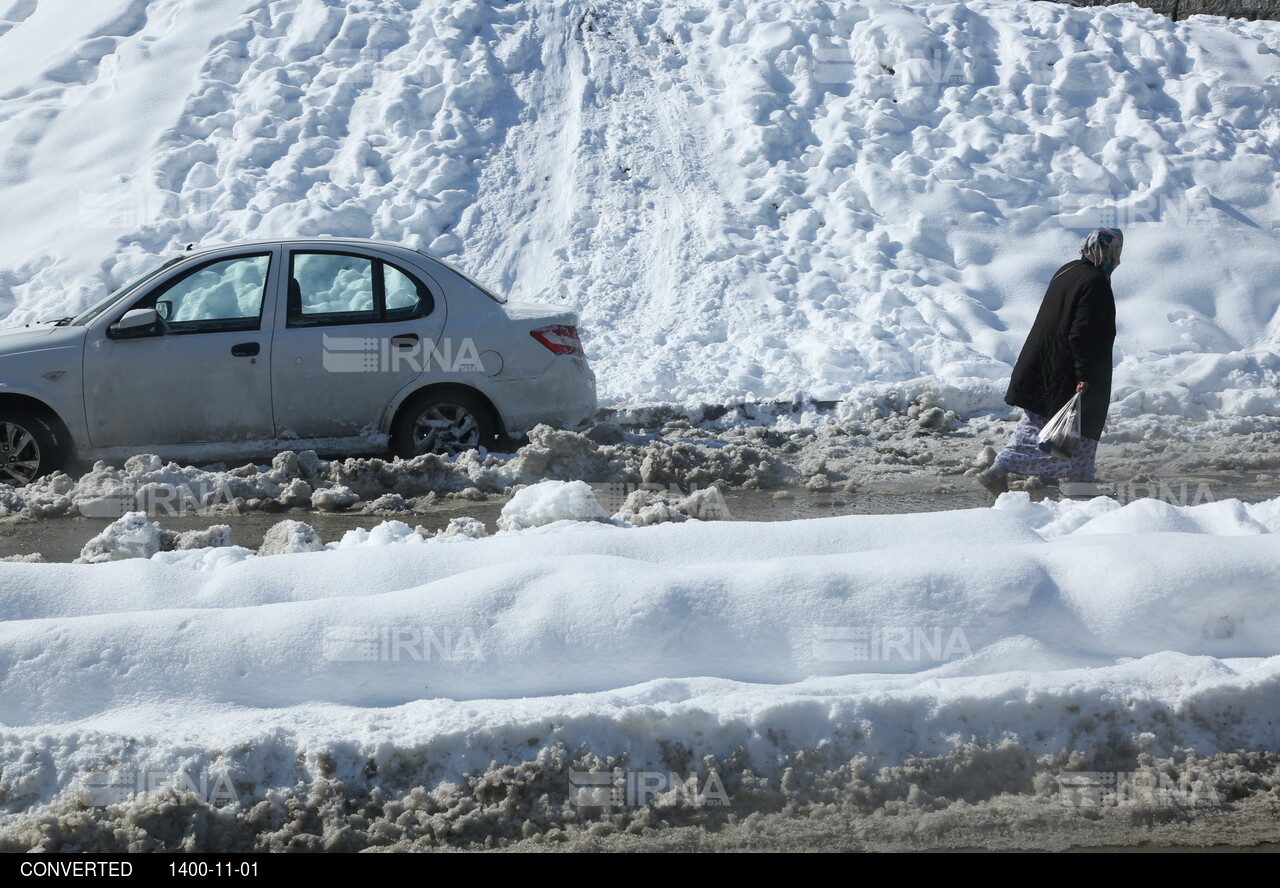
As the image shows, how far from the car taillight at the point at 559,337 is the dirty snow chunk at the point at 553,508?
7.12ft

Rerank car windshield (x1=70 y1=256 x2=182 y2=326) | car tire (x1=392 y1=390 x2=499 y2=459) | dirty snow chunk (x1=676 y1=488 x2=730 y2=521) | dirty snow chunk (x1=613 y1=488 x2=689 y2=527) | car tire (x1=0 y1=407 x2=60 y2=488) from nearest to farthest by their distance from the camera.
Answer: dirty snow chunk (x1=613 y1=488 x2=689 y2=527) → dirty snow chunk (x1=676 y1=488 x2=730 y2=521) → car tire (x1=0 y1=407 x2=60 y2=488) → car windshield (x1=70 y1=256 x2=182 y2=326) → car tire (x1=392 y1=390 x2=499 y2=459)

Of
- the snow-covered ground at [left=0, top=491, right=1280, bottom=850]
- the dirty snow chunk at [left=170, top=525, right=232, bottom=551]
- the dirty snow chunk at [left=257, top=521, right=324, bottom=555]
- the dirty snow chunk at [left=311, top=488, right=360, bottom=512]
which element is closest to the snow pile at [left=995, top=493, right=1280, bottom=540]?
the snow-covered ground at [left=0, top=491, right=1280, bottom=850]

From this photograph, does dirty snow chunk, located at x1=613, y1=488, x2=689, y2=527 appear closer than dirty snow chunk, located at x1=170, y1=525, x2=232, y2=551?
No

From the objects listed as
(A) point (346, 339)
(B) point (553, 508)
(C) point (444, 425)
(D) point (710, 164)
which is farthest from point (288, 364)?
(D) point (710, 164)

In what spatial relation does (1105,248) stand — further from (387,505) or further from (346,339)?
(346,339)

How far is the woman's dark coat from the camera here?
6.90m

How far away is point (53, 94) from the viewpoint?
50.6 ft

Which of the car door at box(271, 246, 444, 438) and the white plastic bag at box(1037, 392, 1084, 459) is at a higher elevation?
the car door at box(271, 246, 444, 438)

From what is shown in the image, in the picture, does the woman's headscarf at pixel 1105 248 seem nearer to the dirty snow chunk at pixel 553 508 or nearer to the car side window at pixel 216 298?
the dirty snow chunk at pixel 553 508

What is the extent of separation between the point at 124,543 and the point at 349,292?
255 centimetres

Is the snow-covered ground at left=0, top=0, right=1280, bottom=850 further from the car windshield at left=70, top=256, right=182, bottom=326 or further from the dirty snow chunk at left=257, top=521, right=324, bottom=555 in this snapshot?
the car windshield at left=70, top=256, right=182, bottom=326

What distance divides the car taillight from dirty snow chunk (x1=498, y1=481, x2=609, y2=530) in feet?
7.12

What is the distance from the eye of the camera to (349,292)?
298 inches
